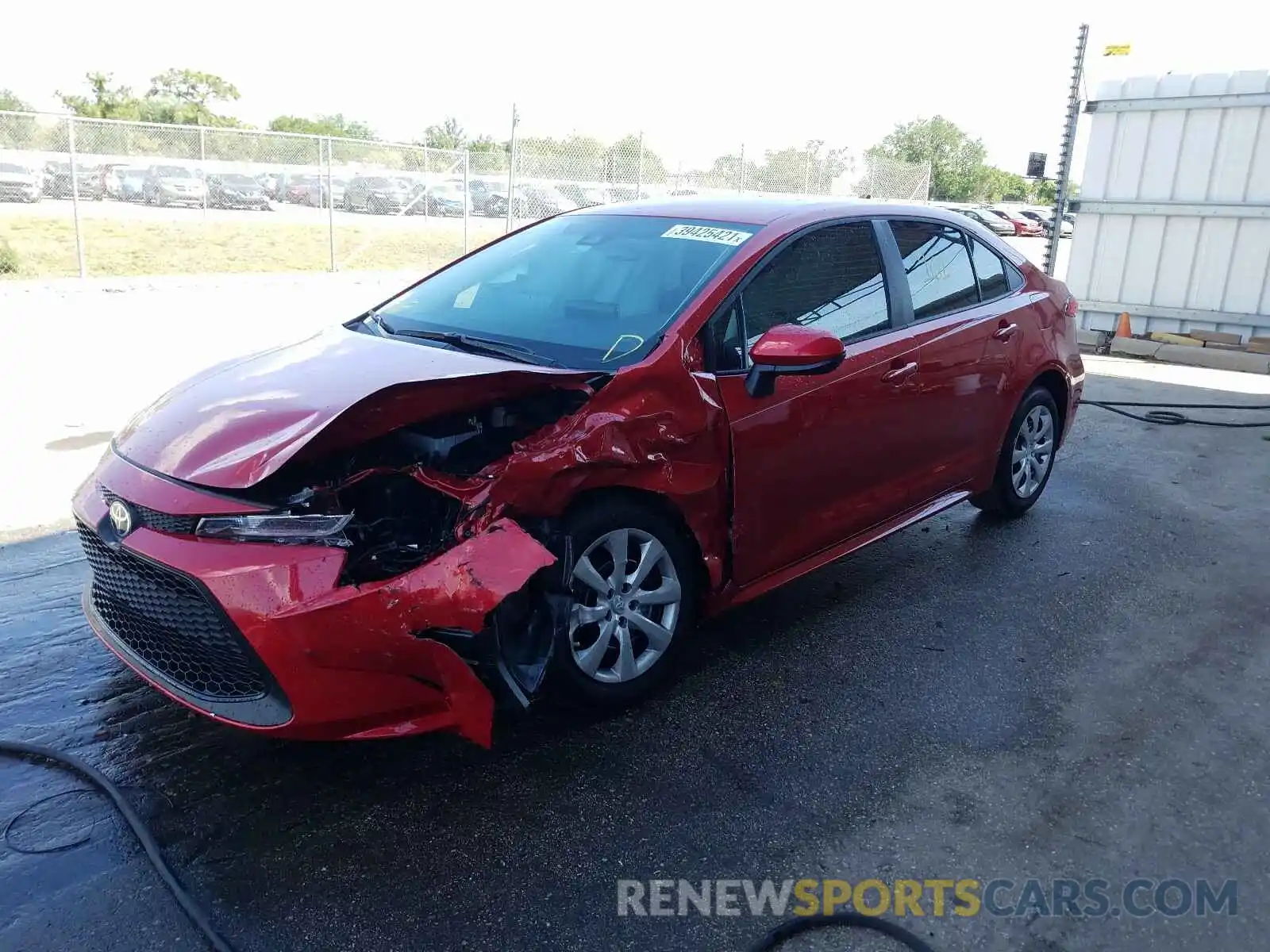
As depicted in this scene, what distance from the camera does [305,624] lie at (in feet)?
8.82

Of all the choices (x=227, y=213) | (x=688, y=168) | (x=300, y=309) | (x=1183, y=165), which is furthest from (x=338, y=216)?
(x=1183, y=165)

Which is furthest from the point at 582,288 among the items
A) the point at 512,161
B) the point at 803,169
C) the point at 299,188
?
the point at 803,169

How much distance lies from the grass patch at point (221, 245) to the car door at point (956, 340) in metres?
14.7

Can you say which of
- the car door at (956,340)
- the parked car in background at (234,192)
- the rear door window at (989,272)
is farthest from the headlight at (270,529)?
the parked car in background at (234,192)

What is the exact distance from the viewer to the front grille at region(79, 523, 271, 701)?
2773 millimetres

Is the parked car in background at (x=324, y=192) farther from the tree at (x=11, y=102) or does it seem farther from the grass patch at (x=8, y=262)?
the tree at (x=11, y=102)

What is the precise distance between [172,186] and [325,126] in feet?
104

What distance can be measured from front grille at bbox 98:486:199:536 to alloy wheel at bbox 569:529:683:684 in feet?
3.70

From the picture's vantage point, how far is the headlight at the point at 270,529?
281 cm

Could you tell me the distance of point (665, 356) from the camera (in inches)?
137

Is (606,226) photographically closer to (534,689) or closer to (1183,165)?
(534,689)

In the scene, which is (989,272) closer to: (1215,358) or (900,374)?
(900,374)

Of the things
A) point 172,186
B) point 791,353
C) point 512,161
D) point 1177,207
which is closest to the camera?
point 791,353

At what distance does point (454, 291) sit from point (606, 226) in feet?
2.32
